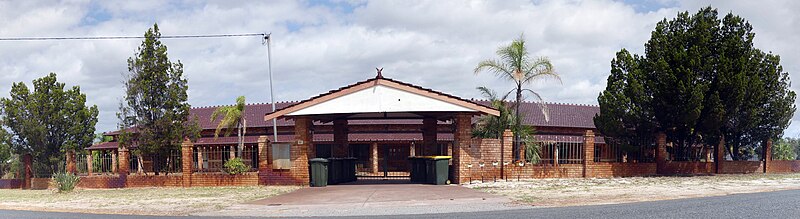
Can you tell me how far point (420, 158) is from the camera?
72.8 ft

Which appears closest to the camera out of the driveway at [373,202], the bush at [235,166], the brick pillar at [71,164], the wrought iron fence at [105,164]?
the driveway at [373,202]

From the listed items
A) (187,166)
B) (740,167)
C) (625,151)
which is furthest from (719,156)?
(187,166)

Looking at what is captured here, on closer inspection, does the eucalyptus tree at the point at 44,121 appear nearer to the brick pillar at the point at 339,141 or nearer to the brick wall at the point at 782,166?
the brick pillar at the point at 339,141

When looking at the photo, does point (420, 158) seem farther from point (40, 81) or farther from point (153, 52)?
point (40, 81)

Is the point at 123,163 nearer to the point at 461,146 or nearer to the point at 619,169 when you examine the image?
the point at 461,146

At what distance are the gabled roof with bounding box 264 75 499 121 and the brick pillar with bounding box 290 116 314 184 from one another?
2.62 feet

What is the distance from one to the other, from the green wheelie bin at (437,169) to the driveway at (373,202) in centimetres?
136

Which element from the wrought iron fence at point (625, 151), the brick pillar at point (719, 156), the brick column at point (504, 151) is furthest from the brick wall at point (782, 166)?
the brick column at point (504, 151)

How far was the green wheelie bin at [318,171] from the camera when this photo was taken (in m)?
21.6

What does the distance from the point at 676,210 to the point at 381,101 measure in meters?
10.2

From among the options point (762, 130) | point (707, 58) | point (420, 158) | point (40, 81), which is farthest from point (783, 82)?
point (40, 81)

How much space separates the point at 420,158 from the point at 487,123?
18.2 ft

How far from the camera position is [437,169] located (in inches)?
848

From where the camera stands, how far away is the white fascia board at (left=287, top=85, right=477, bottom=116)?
21.2 meters
